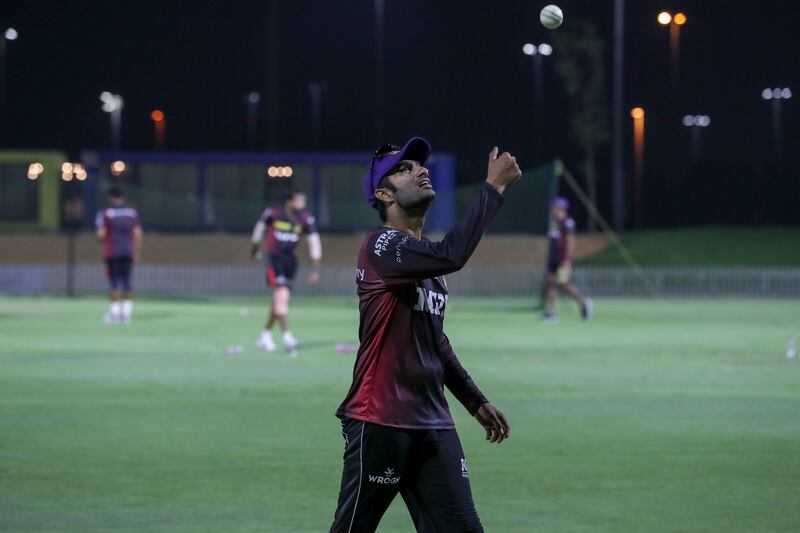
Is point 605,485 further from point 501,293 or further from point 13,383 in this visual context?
point 501,293

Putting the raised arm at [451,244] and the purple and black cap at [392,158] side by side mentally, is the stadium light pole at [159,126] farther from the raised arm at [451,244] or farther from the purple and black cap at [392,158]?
the raised arm at [451,244]

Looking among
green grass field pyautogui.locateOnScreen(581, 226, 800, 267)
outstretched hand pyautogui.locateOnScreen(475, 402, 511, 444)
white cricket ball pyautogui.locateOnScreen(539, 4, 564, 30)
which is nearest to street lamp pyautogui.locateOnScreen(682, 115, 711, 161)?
green grass field pyautogui.locateOnScreen(581, 226, 800, 267)

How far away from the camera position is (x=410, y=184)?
18.3ft

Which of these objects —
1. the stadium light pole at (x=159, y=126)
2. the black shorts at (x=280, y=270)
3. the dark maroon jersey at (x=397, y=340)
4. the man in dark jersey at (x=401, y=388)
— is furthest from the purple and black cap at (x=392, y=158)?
the stadium light pole at (x=159, y=126)

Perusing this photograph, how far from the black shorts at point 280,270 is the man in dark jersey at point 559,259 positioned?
29.7ft

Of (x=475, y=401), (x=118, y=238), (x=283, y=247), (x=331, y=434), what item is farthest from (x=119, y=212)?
(x=475, y=401)

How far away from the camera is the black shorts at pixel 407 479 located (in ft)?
18.0

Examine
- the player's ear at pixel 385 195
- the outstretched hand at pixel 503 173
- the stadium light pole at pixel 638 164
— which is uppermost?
the stadium light pole at pixel 638 164

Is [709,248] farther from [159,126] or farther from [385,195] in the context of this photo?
[159,126]

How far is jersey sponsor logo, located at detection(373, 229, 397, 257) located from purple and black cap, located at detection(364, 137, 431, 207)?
0.23m

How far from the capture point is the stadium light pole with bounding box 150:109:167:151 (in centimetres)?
9400

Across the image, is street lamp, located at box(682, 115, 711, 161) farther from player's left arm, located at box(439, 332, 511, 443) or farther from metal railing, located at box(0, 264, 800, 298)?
player's left arm, located at box(439, 332, 511, 443)

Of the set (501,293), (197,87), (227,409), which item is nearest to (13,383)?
(227,409)

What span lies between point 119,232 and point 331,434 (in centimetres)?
1668
